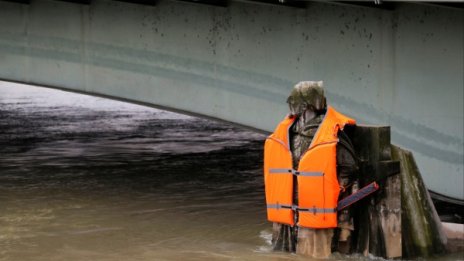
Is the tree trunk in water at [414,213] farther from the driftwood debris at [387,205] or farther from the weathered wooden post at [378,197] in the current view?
the weathered wooden post at [378,197]

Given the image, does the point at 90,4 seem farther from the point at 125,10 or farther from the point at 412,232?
the point at 412,232

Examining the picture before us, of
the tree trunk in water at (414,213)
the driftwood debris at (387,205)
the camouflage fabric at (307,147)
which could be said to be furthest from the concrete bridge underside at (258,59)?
the camouflage fabric at (307,147)

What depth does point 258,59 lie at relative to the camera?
1497 centimetres

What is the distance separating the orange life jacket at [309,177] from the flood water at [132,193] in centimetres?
51

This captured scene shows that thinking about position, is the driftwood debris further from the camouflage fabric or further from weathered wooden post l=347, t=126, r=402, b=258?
the camouflage fabric

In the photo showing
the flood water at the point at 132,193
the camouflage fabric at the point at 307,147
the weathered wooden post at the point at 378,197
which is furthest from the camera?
the flood water at the point at 132,193

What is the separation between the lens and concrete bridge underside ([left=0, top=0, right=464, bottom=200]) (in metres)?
13.1

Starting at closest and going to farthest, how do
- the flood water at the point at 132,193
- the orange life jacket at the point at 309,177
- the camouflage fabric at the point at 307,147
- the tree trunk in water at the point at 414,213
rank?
the orange life jacket at the point at 309,177 → the camouflage fabric at the point at 307,147 → the tree trunk in water at the point at 414,213 → the flood water at the point at 132,193

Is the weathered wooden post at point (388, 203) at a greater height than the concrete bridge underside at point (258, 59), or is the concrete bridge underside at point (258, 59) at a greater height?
the concrete bridge underside at point (258, 59)

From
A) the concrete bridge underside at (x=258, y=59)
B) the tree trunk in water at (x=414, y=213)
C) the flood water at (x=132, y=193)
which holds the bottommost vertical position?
the flood water at (x=132, y=193)

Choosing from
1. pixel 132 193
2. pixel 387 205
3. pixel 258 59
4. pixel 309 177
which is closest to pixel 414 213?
pixel 387 205

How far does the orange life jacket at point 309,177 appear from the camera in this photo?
9320 millimetres

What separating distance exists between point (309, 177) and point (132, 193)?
668 cm

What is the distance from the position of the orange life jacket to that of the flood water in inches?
20.2
